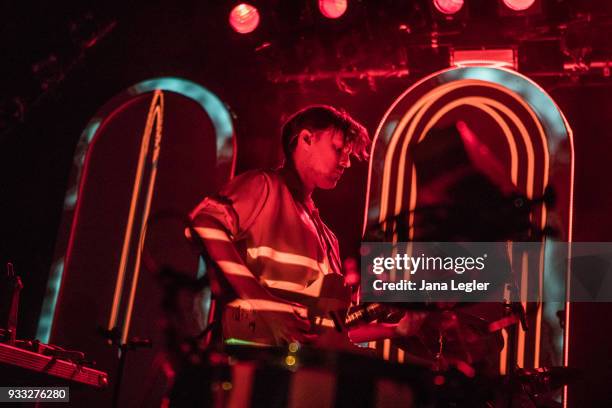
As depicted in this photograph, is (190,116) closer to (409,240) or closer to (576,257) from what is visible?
(409,240)

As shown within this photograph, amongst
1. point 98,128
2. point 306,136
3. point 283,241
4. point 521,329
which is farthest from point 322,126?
point 98,128

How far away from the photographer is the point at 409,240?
3.96m

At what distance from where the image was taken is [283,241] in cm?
327

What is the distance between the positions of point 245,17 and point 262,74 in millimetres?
358

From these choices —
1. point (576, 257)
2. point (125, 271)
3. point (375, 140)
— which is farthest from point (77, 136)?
point (576, 257)

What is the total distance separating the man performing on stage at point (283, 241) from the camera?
2.83 meters

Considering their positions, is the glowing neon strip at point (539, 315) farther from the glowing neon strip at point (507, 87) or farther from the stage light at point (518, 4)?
the stage light at point (518, 4)

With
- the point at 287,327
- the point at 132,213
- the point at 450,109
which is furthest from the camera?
the point at 132,213

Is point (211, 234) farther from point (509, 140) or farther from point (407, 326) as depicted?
point (509, 140)

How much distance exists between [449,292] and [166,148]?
1.93 meters

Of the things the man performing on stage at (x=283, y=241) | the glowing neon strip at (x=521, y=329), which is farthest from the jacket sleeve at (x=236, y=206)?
the glowing neon strip at (x=521, y=329)

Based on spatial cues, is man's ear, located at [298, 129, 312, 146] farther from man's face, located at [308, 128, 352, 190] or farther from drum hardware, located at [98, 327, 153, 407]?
drum hardware, located at [98, 327, 153, 407]

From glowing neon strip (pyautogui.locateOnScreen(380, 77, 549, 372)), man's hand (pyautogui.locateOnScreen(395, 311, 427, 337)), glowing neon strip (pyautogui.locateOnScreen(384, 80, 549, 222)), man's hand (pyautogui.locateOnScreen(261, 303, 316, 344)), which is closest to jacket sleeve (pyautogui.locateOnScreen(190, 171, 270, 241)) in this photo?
man's hand (pyautogui.locateOnScreen(261, 303, 316, 344))

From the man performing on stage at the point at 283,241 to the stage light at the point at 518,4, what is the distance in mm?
1147
